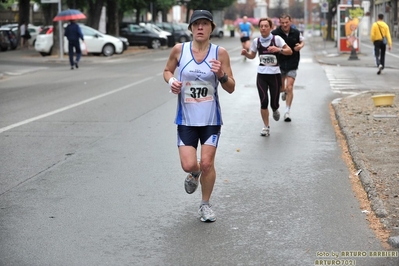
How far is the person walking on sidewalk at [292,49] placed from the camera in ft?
42.3

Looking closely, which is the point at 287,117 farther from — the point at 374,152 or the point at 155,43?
the point at 155,43

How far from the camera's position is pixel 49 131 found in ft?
40.9

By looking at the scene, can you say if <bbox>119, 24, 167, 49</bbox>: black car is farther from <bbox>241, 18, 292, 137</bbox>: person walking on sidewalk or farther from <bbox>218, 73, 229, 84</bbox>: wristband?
<bbox>218, 73, 229, 84</bbox>: wristband

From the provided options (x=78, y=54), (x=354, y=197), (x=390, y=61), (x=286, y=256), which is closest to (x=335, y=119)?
(x=354, y=197)

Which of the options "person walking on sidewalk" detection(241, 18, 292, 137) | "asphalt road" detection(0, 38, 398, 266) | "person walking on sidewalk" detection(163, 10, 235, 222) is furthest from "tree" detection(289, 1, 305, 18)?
"person walking on sidewalk" detection(163, 10, 235, 222)

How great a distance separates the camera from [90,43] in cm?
3934

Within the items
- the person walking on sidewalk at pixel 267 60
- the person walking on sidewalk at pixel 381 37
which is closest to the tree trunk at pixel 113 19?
the person walking on sidewalk at pixel 381 37

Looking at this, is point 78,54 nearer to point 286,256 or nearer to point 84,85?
point 84,85

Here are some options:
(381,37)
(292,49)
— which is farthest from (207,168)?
(381,37)

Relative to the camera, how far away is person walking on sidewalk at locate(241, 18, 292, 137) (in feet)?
38.5

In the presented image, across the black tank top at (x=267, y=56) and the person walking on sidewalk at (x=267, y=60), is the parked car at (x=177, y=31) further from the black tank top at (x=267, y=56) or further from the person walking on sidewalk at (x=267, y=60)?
the black tank top at (x=267, y=56)

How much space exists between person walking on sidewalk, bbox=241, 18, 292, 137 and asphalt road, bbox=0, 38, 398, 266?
18.8 inches

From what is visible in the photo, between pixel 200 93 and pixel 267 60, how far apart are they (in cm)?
→ 544

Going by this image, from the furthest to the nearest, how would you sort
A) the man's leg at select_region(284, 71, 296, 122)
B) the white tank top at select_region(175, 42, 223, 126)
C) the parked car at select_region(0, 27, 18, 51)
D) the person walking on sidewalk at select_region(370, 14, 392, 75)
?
the parked car at select_region(0, 27, 18, 51)
the person walking on sidewalk at select_region(370, 14, 392, 75)
the man's leg at select_region(284, 71, 296, 122)
the white tank top at select_region(175, 42, 223, 126)
